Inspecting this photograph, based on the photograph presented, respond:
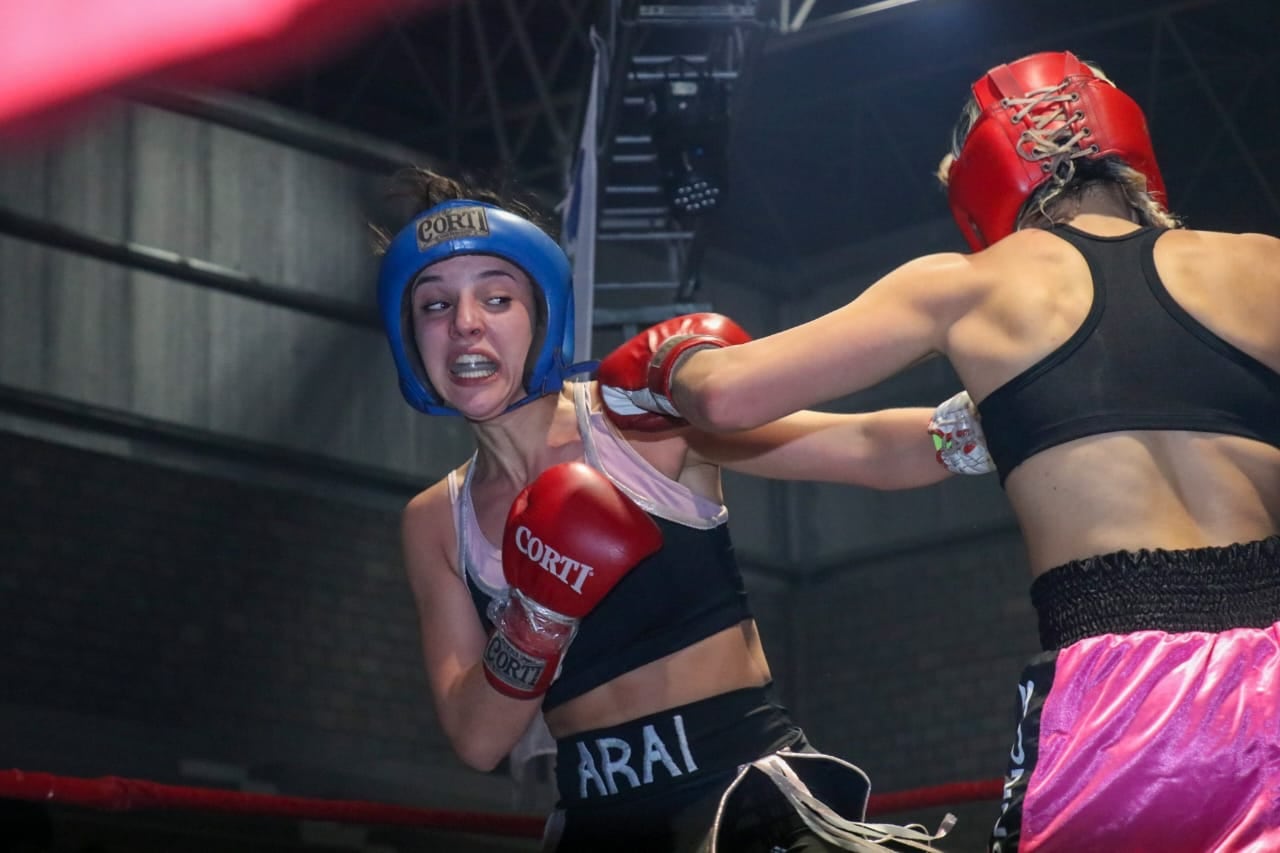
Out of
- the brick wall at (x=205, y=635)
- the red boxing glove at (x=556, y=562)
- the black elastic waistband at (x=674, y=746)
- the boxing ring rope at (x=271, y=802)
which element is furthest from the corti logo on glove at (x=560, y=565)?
the brick wall at (x=205, y=635)

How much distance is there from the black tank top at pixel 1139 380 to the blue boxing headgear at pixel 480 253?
2.83 ft

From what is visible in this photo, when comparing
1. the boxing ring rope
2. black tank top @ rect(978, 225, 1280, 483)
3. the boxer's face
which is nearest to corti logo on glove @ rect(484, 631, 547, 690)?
the boxer's face

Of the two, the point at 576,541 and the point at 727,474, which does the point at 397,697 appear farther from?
the point at 576,541

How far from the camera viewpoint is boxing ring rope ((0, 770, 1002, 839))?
3.55 m

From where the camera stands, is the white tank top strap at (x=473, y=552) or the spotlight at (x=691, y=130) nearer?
the white tank top strap at (x=473, y=552)

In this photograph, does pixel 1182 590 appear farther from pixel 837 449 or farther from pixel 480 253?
pixel 480 253

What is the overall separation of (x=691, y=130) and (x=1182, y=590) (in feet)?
13.3

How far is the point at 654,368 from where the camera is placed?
2436mm

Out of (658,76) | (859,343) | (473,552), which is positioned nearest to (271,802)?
(473,552)

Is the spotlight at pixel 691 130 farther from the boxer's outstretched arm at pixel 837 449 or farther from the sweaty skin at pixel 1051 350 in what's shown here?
the sweaty skin at pixel 1051 350

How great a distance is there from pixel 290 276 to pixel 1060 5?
3.48 m

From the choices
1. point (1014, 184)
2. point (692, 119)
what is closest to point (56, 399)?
point (692, 119)

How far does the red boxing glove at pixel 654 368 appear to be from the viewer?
2.42 m

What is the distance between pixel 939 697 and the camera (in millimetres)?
8242
